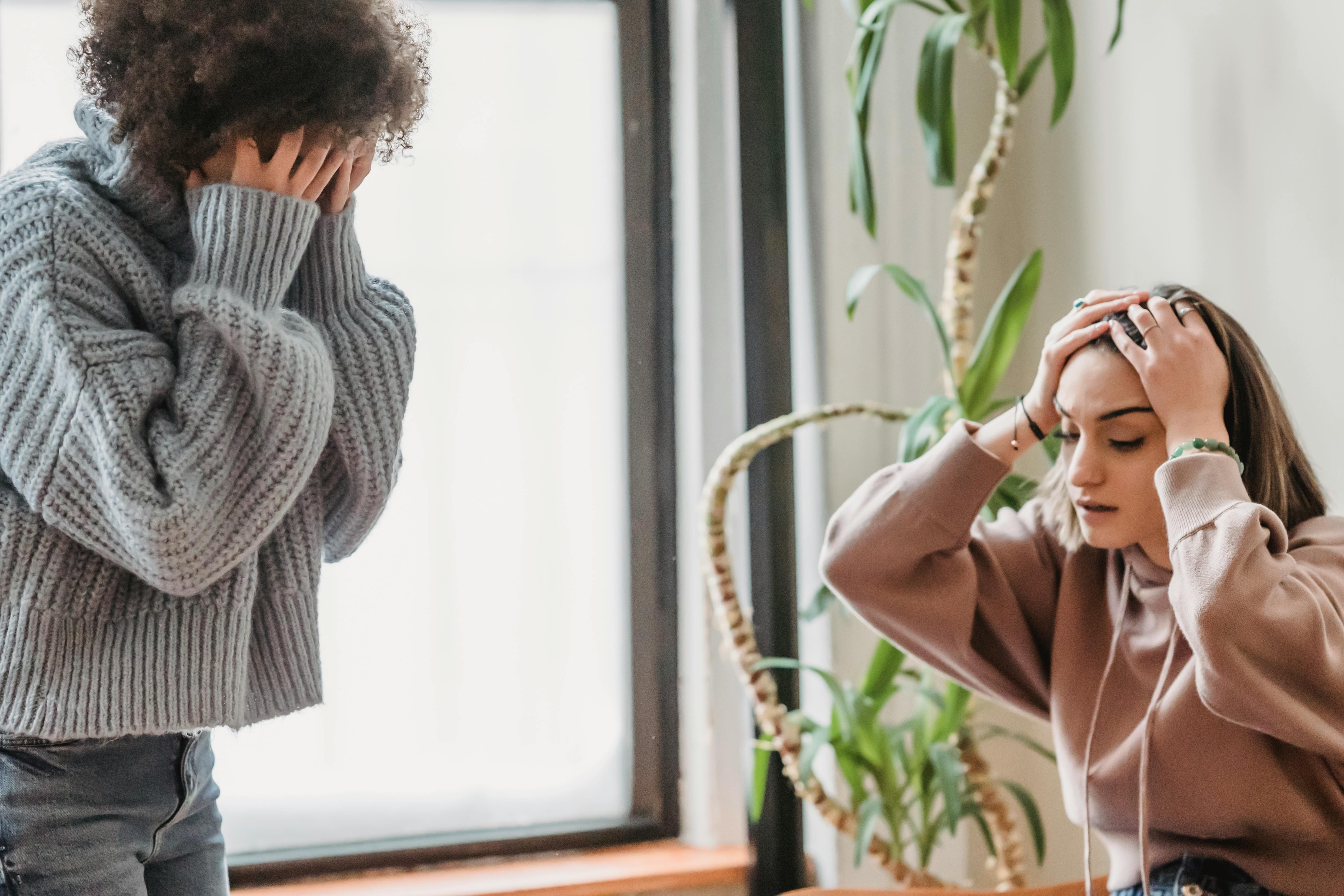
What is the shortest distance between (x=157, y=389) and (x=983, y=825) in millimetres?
1333

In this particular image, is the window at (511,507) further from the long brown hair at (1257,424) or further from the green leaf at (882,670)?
the long brown hair at (1257,424)

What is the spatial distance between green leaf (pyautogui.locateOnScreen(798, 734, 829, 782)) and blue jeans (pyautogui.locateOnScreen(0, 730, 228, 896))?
0.89 metres

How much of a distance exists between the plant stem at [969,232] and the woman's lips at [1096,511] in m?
0.53

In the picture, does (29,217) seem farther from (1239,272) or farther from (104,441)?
(1239,272)

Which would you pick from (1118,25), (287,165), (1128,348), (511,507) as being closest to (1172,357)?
(1128,348)

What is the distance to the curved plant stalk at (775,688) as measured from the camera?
1606 mm

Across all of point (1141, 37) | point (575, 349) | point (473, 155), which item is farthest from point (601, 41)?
point (1141, 37)

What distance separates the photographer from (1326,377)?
4.29 ft

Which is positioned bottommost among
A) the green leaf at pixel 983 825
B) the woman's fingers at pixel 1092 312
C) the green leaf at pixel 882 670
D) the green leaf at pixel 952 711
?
the green leaf at pixel 983 825

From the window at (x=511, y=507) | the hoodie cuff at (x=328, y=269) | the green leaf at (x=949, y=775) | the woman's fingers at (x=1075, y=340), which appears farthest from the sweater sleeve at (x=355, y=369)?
the green leaf at (x=949, y=775)

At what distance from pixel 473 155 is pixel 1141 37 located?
1064mm

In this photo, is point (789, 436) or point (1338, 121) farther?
point (789, 436)

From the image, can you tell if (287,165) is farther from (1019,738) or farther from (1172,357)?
(1019,738)

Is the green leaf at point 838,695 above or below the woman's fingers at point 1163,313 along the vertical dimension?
below
